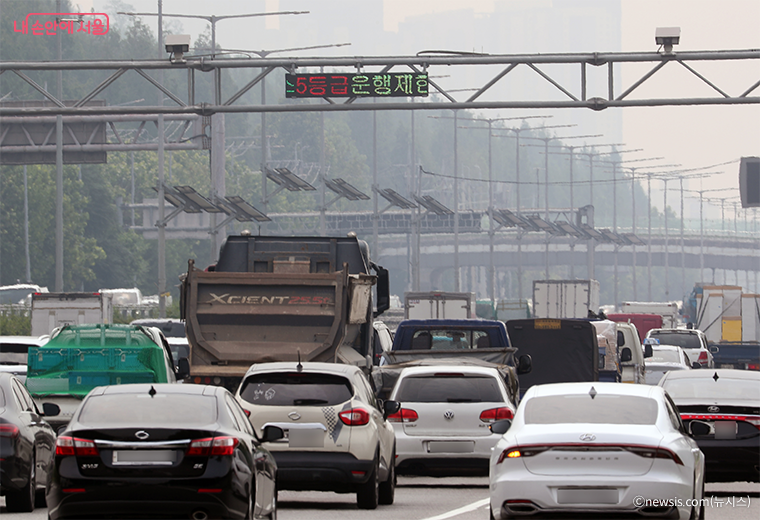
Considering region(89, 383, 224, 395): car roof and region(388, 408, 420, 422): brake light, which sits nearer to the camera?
region(89, 383, 224, 395): car roof

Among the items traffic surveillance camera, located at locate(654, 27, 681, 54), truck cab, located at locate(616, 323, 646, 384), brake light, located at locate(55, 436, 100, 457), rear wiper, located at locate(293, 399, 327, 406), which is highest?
traffic surveillance camera, located at locate(654, 27, 681, 54)

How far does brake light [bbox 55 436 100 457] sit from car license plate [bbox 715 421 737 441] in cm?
710

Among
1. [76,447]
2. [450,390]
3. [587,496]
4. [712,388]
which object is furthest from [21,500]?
Result: [712,388]

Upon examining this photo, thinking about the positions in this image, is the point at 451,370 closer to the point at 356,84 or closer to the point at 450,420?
the point at 450,420

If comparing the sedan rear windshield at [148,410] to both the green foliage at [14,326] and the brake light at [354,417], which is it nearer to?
the brake light at [354,417]

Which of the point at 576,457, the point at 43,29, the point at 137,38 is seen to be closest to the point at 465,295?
the point at 576,457

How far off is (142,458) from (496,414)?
6.61 meters

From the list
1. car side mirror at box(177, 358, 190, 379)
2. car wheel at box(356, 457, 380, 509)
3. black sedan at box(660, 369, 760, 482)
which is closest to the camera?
car wheel at box(356, 457, 380, 509)

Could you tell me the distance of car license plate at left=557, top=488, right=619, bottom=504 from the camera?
33.7 feet

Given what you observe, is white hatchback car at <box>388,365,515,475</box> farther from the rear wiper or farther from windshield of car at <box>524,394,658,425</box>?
windshield of car at <box>524,394,658,425</box>

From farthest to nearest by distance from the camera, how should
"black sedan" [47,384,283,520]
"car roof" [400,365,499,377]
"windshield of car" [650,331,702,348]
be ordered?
1. "windshield of car" [650,331,702,348]
2. "car roof" [400,365,499,377]
3. "black sedan" [47,384,283,520]

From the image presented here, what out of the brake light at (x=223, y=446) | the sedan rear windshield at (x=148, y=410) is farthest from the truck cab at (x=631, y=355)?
the brake light at (x=223, y=446)

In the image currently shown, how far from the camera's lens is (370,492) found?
13625 mm

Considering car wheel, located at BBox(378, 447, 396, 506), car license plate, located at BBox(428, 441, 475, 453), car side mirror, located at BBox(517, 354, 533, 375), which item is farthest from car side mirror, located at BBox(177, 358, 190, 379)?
car wheel, located at BBox(378, 447, 396, 506)
